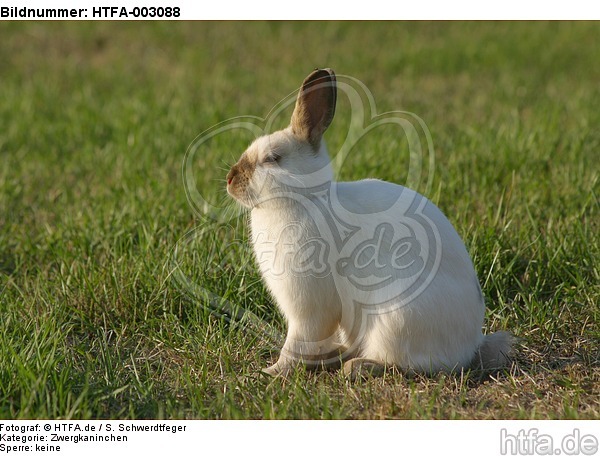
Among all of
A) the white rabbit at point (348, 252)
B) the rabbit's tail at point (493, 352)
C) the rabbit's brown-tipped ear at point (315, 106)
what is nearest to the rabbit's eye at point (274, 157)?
the white rabbit at point (348, 252)

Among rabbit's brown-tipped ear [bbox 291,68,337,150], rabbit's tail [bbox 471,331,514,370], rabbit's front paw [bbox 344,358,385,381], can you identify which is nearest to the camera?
rabbit's brown-tipped ear [bbox 291,68,337,150]

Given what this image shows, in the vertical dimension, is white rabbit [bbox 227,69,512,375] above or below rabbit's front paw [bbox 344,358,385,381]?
above

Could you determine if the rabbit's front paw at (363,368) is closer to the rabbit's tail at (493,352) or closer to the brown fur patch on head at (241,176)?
the rabbit's tail at (493,352)

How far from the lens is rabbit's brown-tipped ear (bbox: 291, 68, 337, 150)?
3148 millimetres

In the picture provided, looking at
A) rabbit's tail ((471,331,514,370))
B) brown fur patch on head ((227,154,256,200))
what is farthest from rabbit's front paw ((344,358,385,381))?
brown fur patch on head ((227,154,256,200))

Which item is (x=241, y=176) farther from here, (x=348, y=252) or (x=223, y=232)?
(x=223, y=232)

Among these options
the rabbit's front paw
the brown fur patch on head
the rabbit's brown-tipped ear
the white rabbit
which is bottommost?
the rabbit's front paw

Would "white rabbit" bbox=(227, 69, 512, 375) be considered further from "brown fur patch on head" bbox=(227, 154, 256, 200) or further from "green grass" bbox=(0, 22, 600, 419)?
"green grass" bbox=(0, 22, 600, 419)

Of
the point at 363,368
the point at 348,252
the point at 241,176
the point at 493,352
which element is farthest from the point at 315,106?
the point at 493,352

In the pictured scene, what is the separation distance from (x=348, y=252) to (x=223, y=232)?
1.34 metres

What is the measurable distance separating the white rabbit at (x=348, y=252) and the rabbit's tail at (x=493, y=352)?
0.16 m

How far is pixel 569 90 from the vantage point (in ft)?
26.9

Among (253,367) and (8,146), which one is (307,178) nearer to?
(253,367)
